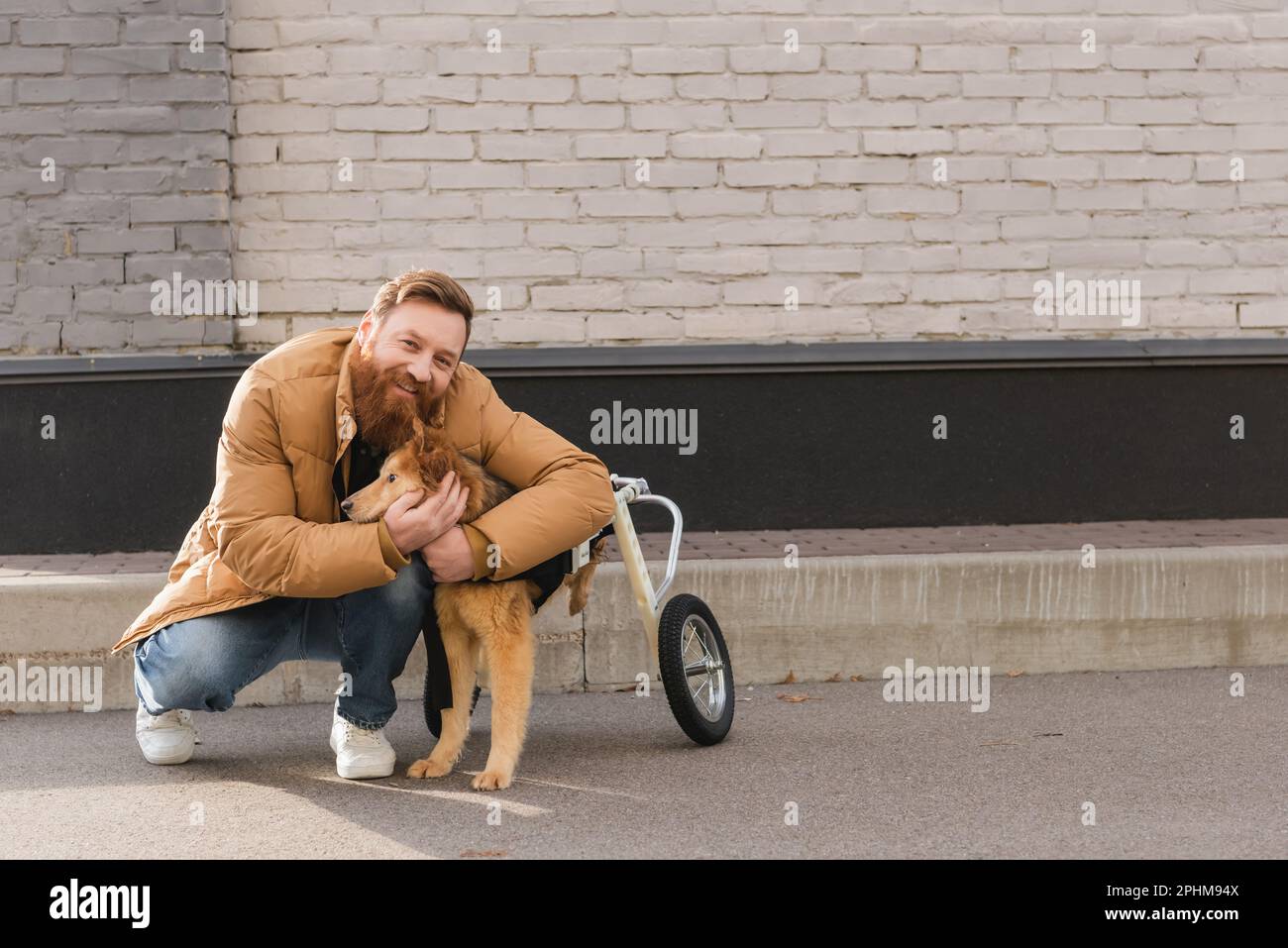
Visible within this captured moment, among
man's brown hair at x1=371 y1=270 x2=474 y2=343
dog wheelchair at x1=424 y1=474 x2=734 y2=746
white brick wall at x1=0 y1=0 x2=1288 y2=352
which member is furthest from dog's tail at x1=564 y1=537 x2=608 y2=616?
white brick wall at x1=0 y1=0 x2=1288 y2=352

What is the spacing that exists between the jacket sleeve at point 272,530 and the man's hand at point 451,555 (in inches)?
4.5

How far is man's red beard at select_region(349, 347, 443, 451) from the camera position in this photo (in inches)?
178

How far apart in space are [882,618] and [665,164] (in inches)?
127

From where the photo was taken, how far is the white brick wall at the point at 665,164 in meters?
8.04

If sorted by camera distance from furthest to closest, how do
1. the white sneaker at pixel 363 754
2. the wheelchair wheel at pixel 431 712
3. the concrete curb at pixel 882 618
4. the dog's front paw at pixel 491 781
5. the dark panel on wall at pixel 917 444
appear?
the dark panel on wall at pixel 917 444, the concrete curb at pixel 882 618, the wheelchair wheel at pixel 431 712, the white sneaker at pixel 363 754, the dog's front paw at pixel 491 781

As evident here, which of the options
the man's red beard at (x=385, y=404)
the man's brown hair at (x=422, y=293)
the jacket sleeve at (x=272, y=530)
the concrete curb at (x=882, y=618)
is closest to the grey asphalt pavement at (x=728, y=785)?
the concrete curb at (x=882, y=618)

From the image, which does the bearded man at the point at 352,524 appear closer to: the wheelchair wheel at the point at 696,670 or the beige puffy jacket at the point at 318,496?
the beige puffy jacket at the point at 318,496

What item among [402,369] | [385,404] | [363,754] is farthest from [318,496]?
[363,754]

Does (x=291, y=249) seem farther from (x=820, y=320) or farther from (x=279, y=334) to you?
(x=820, y=320)

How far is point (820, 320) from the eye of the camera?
338 inches

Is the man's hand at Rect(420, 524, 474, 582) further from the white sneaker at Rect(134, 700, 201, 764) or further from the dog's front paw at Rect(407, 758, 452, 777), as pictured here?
the white sneaker at Rect(134, 700, 201, 764)

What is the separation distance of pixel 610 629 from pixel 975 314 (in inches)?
136

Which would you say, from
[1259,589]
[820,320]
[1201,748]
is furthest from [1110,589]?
[820,320]

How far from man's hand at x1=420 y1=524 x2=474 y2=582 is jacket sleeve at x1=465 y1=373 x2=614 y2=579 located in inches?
0.9
